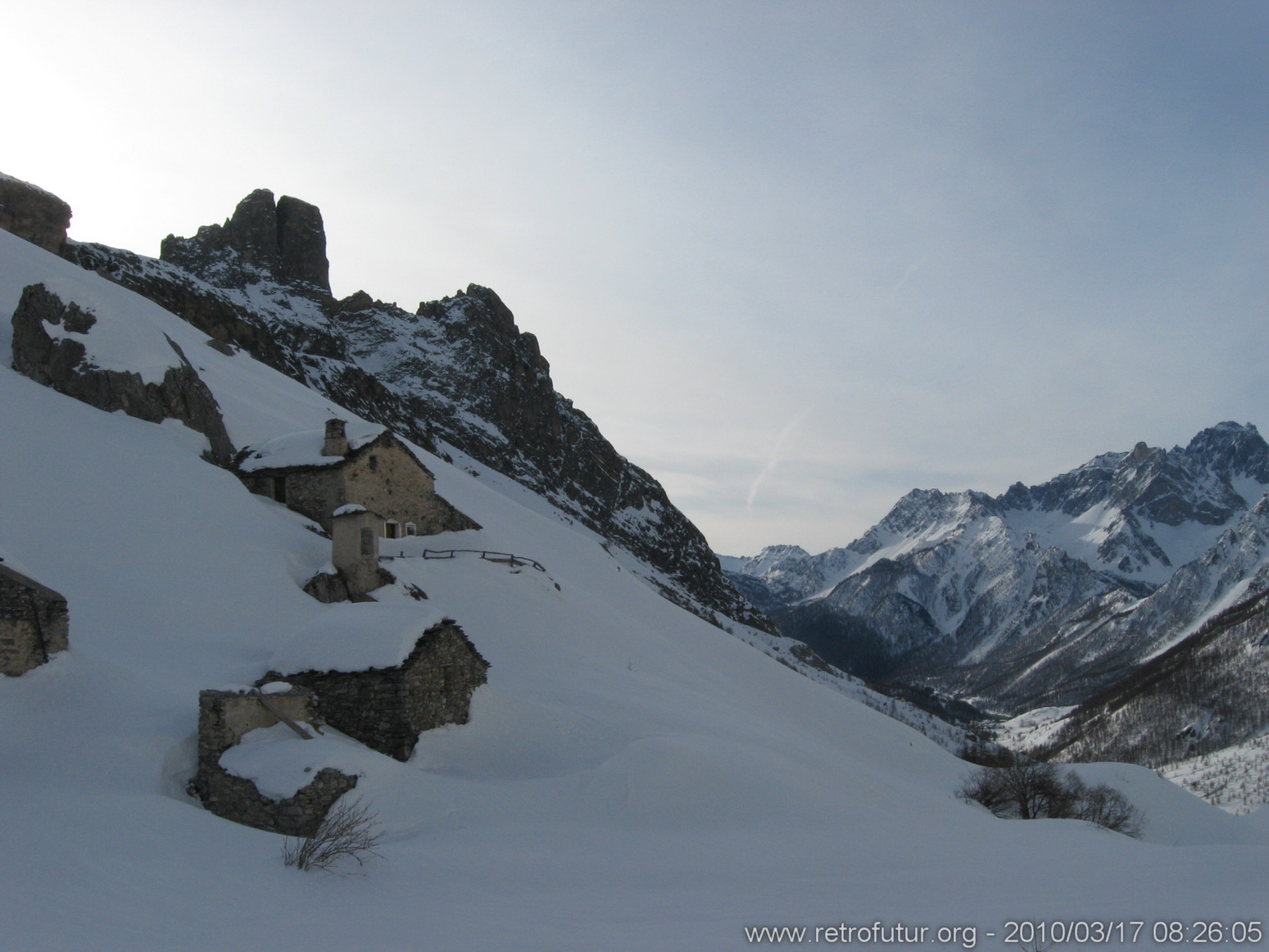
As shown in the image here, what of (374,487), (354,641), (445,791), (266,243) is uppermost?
(266,243)

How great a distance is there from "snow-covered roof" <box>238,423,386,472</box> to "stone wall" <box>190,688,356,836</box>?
17.2m

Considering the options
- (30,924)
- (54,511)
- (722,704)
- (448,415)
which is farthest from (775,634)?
(30,924)

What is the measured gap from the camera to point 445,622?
17641mm

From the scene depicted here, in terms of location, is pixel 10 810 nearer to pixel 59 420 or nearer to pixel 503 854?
pixel 503 854

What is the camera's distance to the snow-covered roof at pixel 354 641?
1622 centimetres

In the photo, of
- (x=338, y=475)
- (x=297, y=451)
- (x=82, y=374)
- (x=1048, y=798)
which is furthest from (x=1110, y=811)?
(x=82, y=374)

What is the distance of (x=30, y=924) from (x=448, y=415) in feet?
410

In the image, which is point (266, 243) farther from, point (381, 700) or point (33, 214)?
point (381, 700)

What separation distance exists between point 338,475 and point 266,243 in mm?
123705

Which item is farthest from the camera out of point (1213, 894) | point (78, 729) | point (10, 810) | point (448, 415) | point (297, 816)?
point (448, 415)

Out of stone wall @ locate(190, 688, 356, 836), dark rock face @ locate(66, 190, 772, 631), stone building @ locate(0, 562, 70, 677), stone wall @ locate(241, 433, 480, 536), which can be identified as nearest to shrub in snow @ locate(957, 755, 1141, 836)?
stone wall @ locate(241, 433, 480, 536)

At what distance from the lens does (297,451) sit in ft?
101

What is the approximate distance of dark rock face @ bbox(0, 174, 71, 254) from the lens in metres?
55.6

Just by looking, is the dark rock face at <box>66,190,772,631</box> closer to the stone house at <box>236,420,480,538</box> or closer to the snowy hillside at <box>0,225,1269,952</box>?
the stone house at <box>236,420,480,538</box>
